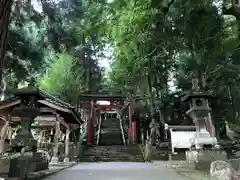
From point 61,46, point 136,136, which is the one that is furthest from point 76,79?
point 61,46

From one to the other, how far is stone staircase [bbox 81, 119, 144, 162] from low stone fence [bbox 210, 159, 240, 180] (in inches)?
435

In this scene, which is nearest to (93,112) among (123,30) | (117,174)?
(123,30)

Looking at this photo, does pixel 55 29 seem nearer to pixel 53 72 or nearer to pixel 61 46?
pixel 61 46

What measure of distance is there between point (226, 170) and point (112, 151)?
46.5 feet

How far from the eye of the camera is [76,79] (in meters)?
21.6

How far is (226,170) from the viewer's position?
14.9 ft

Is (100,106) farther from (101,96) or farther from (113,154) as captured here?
(113,154)

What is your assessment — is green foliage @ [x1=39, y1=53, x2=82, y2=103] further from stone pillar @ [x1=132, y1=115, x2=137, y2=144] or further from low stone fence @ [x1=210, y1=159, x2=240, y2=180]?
low stone fence @ [x1=210, y1=159, x2=240, y2=180]

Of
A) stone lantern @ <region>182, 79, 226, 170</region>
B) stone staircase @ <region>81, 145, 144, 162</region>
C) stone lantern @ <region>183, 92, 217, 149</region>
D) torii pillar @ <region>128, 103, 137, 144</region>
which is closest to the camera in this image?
stone lantern @ <region>182, 79, 226, 170</region>

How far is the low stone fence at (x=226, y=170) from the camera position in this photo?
3.73 m

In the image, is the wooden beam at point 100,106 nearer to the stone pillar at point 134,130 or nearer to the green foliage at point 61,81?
the green foliage at point 61,81

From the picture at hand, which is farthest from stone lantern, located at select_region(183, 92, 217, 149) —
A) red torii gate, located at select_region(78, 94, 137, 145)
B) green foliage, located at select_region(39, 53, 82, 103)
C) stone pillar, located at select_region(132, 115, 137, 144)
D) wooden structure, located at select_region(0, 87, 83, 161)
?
green foliage, located at select_region(39, 53, 82, 103)

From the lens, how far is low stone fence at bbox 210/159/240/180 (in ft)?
12.3

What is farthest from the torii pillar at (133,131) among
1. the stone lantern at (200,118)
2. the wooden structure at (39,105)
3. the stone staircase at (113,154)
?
the stone lantern at (200,118)
